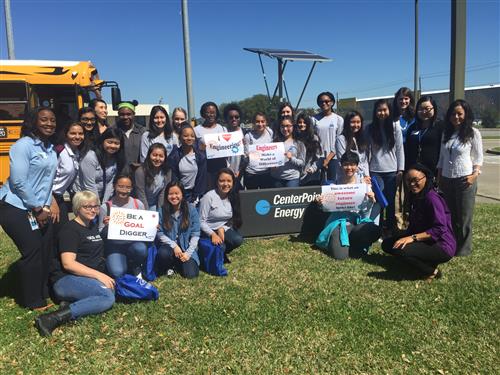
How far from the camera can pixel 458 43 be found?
20.4 ft

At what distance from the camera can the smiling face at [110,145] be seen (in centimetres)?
501

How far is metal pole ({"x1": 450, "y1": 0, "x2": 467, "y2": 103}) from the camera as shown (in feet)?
20.3

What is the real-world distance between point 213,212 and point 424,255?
2.72m

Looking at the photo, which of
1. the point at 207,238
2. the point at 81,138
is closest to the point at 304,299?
the point at 207,238

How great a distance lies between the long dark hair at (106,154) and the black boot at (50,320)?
6.21 feet

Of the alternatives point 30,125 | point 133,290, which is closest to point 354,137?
point 133,290

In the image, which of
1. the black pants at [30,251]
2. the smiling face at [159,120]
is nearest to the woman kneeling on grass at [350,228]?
the smiling face at [159,120]

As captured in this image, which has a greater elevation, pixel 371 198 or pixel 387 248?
pixel 371 198

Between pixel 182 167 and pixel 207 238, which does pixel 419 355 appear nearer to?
pixel 207 238

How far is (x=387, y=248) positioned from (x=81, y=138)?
4.02 metres

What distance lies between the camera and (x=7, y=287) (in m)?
5.00

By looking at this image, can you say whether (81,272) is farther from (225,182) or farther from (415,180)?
(415,180)

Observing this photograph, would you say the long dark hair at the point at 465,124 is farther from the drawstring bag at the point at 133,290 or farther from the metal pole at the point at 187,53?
the metal pole at the point at 187,53

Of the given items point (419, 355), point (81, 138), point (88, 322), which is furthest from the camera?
point (81, 138)
